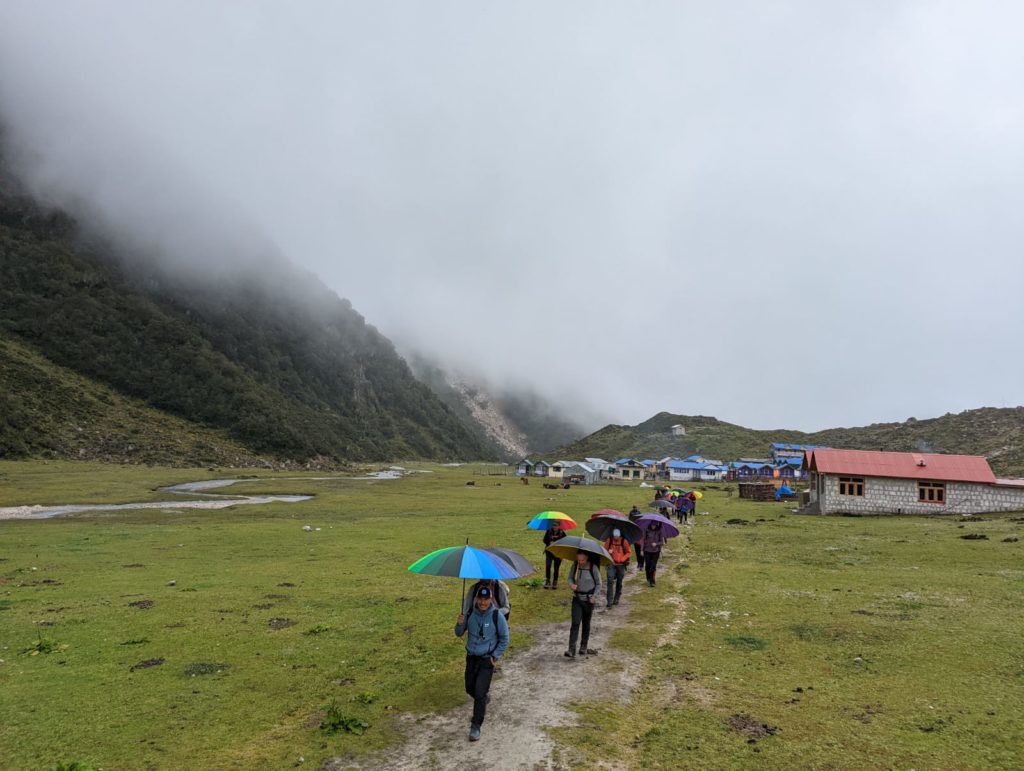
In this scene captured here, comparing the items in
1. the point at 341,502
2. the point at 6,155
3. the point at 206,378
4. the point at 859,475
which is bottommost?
the point at 341,502

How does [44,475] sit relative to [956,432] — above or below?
below

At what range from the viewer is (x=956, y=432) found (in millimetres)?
137500

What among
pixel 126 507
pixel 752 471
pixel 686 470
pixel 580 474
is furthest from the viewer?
pixel 686 470

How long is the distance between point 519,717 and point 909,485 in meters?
52.6

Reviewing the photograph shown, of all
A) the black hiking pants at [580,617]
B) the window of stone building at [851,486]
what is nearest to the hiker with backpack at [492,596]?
the black hiking pants at [580,617]

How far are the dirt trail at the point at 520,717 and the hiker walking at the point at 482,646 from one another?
54cm

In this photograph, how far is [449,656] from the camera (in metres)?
14.0

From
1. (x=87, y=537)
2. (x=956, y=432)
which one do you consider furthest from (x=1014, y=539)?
(x=956, y=432)

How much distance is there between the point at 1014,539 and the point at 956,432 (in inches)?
5253

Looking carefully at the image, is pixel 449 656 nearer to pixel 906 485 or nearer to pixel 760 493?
pixel 906 485

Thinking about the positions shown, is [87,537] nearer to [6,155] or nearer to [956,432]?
[956,432]

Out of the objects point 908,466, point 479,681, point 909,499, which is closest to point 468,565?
point 479,681

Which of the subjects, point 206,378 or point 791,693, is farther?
point 206,378

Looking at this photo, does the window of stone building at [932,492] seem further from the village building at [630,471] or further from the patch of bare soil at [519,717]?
the village building at [630,471]
